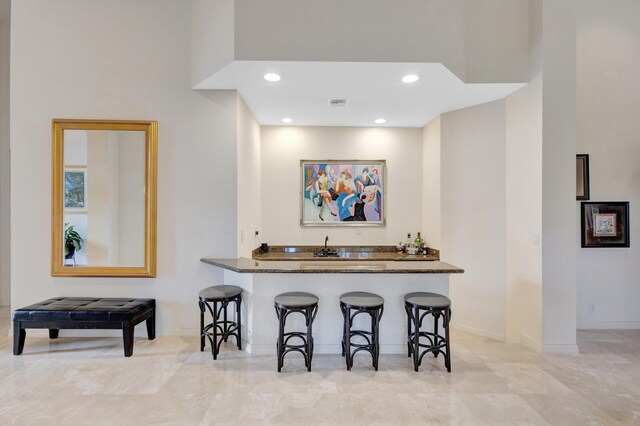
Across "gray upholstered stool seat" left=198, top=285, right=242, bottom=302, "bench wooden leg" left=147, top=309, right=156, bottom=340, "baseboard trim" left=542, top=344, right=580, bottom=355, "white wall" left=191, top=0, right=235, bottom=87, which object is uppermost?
"white wall" left=191, top=0, right=235, bottom=87

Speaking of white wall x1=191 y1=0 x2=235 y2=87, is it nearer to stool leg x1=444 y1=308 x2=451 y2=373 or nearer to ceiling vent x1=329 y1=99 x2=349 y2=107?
ceiling vent x1=329 y1=99 x2=349 y2=107

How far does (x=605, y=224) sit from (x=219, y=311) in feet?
15.5

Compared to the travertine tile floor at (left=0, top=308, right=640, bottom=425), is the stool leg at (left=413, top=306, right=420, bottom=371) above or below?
above

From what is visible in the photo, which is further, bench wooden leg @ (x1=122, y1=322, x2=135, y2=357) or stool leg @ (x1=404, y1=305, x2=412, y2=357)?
bench wooden leg @ (x1=122, y1=322, x2=135, y2=357)

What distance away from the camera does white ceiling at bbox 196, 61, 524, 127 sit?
3260 millimetres

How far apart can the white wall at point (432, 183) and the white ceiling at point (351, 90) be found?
0.26 meters

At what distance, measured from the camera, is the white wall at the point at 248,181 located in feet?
13.3

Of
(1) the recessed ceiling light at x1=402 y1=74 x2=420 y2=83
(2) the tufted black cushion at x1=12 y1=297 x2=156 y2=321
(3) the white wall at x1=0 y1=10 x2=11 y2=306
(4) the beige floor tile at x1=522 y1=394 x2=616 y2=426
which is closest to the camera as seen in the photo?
(4) the beige floor tile at x1=522 y1=394 x2=616 y2=426

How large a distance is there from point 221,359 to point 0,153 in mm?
4732

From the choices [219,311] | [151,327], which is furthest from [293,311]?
[151,327]

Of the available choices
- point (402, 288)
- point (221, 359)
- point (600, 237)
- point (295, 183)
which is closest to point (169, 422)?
point (221, 359)

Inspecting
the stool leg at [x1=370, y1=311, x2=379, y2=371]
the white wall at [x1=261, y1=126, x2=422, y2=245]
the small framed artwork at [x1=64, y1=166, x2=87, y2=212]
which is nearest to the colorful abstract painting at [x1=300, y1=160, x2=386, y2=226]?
the white wall at [x1=261, y1=126, x2=422, y2=245]

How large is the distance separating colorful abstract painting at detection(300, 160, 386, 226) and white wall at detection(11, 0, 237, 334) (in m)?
1.66

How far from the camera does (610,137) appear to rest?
425 centimetres
